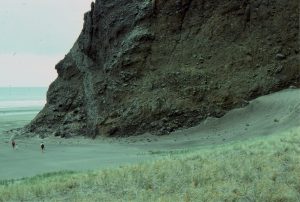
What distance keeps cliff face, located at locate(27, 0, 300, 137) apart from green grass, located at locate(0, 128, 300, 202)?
20.3 metres

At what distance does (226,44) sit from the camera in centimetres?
3912

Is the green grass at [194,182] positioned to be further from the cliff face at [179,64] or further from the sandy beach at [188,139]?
the cliff face at [179,64]

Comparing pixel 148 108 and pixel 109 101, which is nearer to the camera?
pixel 148 108

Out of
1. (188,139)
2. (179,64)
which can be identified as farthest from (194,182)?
(179,64)

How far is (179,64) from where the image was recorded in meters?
39.2

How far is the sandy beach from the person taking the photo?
2927 cm

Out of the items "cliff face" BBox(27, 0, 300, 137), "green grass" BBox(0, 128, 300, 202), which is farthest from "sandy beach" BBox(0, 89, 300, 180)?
"green grass" BBox(0, 128, 300, 202)

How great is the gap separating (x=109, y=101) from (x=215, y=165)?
2622 cm

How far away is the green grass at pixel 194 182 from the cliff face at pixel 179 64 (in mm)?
20291

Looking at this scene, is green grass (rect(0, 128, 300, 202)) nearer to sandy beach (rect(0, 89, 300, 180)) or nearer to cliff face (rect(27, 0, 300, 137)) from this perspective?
sandy beach (rect(0, 89, 300, 180))

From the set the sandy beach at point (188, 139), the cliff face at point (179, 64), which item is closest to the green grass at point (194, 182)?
the sandy beach at point (188, 139)

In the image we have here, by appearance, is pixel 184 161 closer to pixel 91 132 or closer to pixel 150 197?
pixel 150 197

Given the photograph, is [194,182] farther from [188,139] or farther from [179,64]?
[179,64]

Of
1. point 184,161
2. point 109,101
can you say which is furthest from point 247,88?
point 184,161
